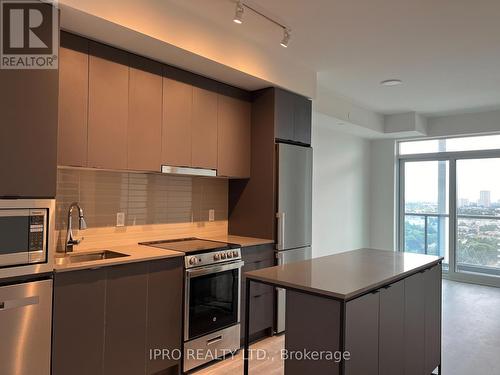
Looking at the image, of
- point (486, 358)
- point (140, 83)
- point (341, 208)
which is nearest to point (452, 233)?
point (341, 208)

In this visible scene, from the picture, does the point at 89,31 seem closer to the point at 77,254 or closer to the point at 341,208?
the point at 77,254

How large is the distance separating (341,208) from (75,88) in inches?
185

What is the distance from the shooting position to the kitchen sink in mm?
2553

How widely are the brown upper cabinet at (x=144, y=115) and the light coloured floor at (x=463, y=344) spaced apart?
1761mm

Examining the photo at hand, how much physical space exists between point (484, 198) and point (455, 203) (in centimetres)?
43

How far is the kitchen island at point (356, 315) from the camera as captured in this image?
188cm

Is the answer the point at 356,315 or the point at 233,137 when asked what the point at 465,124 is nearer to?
the point at 233,137

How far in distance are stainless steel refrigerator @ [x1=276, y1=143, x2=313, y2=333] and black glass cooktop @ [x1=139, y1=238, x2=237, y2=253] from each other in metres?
0.73

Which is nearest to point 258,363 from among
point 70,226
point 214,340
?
point 214,340

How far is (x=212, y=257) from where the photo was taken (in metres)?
3.03

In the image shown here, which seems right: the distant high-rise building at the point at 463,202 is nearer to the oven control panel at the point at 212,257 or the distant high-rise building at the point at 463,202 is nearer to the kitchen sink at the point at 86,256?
the oven control panel at the point at 212,257

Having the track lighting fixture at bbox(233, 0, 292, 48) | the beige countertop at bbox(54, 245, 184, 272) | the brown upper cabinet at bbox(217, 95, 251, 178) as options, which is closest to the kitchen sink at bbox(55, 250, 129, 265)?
the beige countertop at bbox(54, 245, 184, 272)

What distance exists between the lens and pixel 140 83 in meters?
2.88

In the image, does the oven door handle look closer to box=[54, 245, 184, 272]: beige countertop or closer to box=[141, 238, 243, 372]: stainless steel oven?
box=[141, 238, 243, 372]: stainless steel oven
